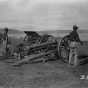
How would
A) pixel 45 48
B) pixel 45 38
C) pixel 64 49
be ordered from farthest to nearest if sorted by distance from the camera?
pixel 45 38 → pixel 45 48 → pixel 64 49

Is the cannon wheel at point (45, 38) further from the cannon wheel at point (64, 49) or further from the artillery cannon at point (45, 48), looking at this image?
the cannon wheel at point (64, 49)

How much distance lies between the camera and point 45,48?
11.9 metres

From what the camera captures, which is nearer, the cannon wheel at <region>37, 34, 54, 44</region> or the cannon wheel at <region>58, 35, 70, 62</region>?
the cannon wheel at <region>58, 35, 70, 62</region>

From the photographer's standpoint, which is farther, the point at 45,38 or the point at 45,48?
the point at 45,38

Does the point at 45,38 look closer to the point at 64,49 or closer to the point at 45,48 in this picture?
the point at 45,48

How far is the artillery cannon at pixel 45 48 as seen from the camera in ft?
34.6

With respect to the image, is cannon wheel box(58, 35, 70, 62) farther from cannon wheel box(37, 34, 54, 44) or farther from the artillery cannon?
cannon wheel box(37, 34, 54, 44)

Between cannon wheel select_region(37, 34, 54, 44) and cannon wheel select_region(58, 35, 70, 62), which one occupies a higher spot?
cannon wheel select_region(37, 34, 54, 44)

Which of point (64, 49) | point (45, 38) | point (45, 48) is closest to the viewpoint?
point (64, 49)

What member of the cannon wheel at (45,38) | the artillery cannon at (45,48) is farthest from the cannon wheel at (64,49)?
the cannon wheel at (45,38)

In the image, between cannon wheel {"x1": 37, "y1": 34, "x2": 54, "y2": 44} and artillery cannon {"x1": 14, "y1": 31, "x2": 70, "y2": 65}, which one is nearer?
artillery cannon {"x1": 14, "y1": 31, "x2": 70, "y2": 65}

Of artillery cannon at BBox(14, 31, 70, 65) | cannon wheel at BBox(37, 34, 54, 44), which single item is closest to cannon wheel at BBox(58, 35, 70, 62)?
artillery cannon at BBox(14, 31, 70, 65)

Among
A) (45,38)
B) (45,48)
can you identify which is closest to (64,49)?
(45,48)

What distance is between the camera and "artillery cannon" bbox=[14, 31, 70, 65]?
34.6ft
